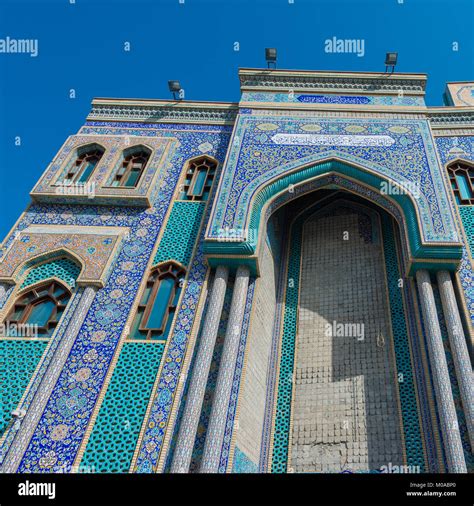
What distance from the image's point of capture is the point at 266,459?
5047 mm

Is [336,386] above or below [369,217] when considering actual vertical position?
below

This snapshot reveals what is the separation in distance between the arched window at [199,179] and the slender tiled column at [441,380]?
311 centimetres

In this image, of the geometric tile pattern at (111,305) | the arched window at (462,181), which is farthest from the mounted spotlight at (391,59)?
the geometric tile pattern at (111,305)

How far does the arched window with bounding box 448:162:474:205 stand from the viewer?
21.4 ft

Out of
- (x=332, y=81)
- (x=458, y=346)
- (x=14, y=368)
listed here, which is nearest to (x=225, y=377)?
(x=14, y=368)

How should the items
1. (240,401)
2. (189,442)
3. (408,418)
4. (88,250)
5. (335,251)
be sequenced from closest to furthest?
(189,442)
(240,401)
(408,418)
(88,250)
(335,251)

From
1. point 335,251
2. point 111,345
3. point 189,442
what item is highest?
point 335,251

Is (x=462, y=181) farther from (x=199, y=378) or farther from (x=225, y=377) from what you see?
(x=199, y=378)

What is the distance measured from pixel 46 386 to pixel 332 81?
6071 mm

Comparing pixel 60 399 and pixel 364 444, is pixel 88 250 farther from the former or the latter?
pixel 364 444

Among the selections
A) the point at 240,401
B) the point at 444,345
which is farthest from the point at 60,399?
the point at 444,345

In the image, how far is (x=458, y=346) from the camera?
4.74 metres

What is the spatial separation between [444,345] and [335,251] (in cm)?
230

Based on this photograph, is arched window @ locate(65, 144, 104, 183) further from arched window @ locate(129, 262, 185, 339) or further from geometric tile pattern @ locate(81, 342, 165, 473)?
geometric tile pattern @ locate(81, 342, 165, 473)
